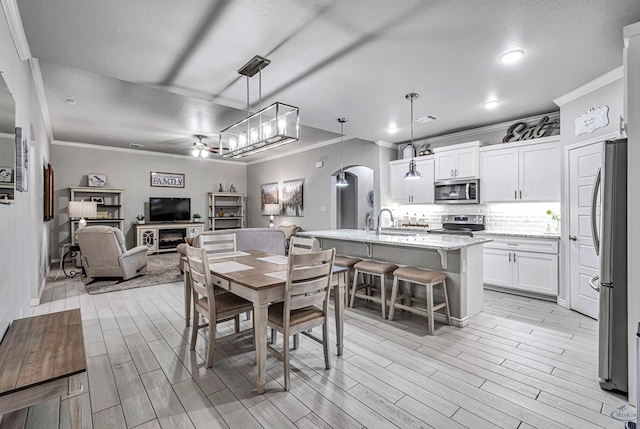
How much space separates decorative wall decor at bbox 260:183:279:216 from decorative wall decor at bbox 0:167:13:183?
6.57 metres

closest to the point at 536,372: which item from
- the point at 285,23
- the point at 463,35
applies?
the point at 463,35

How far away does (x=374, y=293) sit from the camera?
4.21 metres

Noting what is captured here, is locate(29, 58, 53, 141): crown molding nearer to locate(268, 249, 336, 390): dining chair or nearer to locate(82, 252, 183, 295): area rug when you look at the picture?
locate(82, 252, 183, 295): area rug

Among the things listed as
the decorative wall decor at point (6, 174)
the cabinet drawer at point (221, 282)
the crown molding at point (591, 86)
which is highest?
the crown molding at point (591, 86)

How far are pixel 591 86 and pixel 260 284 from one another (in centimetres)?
413

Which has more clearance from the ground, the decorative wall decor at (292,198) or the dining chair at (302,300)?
the decorative wall decor at (292,198)

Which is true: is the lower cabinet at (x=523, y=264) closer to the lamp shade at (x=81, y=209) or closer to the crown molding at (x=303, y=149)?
the crown molding at (x=303, y=149)

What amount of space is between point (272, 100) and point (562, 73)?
319cm

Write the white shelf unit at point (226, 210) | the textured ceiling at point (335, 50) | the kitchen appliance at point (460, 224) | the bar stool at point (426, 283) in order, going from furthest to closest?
the white shelf unit at point (226, 210), the kitchen appliance at point (460, 224), the bar stool at point (426, 283), the textured ceiling at point (335, 50)

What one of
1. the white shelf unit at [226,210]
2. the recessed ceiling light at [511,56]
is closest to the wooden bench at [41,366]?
the recessed ceiling light at [511,56]

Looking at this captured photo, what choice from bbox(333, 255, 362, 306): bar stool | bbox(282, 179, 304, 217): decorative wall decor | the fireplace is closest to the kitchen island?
bbox(333, 255, 362, 306): bar stool

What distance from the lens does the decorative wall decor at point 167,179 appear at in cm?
855

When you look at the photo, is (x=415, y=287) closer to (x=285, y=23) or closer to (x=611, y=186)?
(x=611, y=186)

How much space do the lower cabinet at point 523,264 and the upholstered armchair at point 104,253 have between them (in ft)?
18.7
